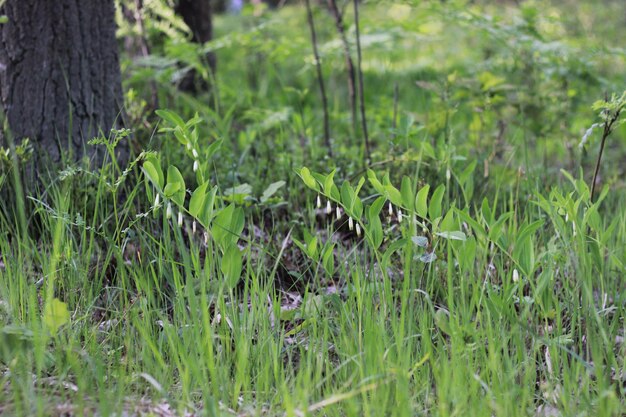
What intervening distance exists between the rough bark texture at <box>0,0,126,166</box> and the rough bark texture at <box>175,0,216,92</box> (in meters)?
2.00

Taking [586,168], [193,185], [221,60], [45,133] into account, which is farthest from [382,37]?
[221,60]

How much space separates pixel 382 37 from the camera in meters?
4.41

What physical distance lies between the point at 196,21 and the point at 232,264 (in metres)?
3.54

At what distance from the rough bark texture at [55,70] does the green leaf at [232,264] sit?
1.08m

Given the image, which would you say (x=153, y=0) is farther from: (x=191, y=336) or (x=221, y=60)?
(x=221, y=60)

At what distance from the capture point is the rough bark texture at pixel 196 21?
16.4 feet

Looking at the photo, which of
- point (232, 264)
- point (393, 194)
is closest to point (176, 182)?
point (232, 264)

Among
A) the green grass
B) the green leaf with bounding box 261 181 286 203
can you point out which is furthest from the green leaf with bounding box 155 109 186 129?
the green leaf with bounding box 261 181 286 203

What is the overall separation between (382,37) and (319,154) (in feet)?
4.45

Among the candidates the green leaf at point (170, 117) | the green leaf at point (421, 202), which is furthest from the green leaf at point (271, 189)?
the green leaf at point (421, 202)

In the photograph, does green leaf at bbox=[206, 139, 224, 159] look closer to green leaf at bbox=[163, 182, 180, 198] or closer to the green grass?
the green grass

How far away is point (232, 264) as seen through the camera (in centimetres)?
206

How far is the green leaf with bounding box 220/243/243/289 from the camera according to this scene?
205 centimetres

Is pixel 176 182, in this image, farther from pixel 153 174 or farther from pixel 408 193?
pixel 408 193
